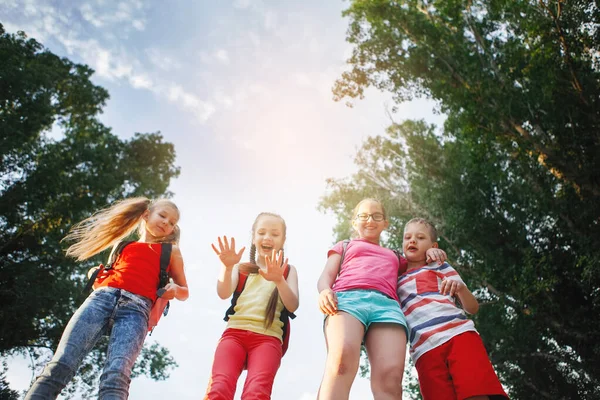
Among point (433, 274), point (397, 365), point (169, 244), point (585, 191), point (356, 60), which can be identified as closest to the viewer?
point (397, 365)

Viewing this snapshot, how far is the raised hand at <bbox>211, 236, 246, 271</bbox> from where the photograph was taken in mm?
2783

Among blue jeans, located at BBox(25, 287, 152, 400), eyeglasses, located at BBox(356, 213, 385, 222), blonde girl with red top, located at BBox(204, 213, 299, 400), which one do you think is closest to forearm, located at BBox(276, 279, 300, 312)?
blonde girl with red top, located at BBox(204, 213, 299, 400)

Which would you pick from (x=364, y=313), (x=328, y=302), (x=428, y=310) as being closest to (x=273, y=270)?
(x=328, y=302)

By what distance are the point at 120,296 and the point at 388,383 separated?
192 centimetres

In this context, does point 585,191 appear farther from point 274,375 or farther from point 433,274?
point 274,375

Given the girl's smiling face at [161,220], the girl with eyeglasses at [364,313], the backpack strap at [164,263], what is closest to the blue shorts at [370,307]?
the girl with eyeglasses at [364,313]

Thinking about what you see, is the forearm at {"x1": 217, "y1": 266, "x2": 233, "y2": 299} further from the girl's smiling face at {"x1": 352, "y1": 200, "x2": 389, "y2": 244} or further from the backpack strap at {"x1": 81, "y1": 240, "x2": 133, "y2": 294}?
the girl's smiling face at {"x1": 352, "y1": 200, "x2": 389, "y2": 244}

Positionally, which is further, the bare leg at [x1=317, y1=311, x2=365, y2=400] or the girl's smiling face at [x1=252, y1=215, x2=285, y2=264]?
the girl's smiling face at [x1=252, y1=215, x2=285, y2=264]

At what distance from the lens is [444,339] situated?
2576 millimetres

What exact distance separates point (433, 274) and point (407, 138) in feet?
46.3

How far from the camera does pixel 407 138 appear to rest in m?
16.2

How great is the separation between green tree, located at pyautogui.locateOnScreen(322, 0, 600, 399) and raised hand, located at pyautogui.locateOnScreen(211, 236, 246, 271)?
8.28 metres

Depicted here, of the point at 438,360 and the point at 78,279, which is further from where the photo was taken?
the point at 78,279

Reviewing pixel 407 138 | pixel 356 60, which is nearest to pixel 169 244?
pixel 356 60
